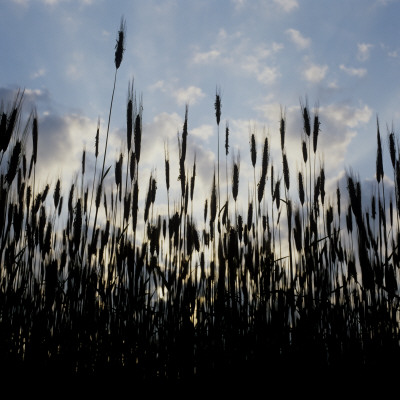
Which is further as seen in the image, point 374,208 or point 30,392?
point 374,208

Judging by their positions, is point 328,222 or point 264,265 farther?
point 328,222

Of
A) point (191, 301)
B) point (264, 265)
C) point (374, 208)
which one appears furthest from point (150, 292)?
point (374, 208)

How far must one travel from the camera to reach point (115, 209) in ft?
8.59

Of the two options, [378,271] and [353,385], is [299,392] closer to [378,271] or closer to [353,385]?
[353,385]

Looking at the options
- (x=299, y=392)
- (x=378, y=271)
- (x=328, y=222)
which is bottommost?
(x=299, y=392)

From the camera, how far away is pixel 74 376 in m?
1.99

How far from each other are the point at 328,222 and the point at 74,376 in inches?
72.3


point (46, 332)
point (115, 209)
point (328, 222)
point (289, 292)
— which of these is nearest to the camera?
point (46, 332)

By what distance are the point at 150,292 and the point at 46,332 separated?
1.97 ft

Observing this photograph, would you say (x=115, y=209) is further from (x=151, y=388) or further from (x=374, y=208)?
(x=374, y=208)

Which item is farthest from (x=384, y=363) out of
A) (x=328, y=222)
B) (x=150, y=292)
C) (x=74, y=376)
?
(x=74, y=376)

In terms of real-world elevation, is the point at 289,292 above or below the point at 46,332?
above

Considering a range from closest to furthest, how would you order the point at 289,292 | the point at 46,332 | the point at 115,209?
the point at 46,332
the point at 289,292
the point at 115,209

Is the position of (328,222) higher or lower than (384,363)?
higher
